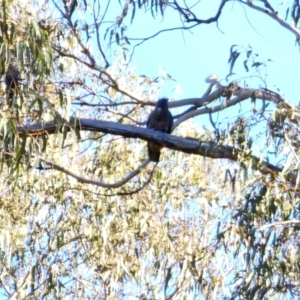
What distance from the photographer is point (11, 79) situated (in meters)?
4.74

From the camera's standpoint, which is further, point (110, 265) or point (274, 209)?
point (110, 265)

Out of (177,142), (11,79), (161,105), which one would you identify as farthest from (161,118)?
(11,79)

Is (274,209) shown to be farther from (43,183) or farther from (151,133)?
(43,183)

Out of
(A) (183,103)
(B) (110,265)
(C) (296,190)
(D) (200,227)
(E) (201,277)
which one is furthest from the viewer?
(D) (200,227)

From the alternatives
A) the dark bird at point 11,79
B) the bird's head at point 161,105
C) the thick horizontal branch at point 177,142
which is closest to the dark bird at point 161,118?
the bird's head at point 161,105

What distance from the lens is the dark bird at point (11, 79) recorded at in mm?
4512

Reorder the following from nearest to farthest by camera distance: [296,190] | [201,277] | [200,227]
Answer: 1. [296,190]
2. [201,277]
3. [200,227]

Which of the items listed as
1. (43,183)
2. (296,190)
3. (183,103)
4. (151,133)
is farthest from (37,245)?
(296,190)

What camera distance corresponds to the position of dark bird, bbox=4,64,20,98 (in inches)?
178

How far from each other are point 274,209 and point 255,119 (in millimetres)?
574

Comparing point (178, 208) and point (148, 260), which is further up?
point (178, 208)

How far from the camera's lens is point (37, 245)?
7309 mm

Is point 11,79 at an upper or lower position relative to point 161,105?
lower

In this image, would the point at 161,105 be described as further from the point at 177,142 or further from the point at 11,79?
the point at 11,79
